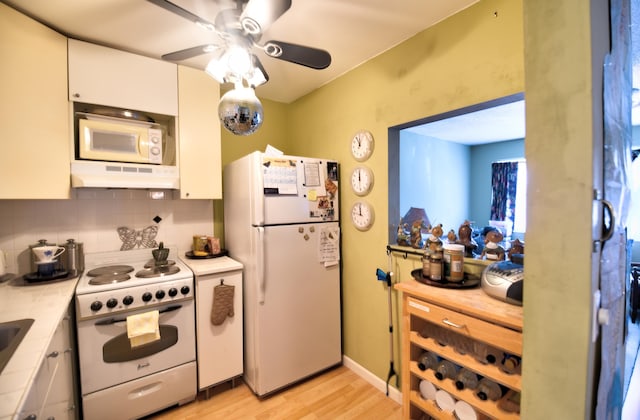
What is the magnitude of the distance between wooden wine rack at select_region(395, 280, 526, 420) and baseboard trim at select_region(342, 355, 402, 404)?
388 millimetres

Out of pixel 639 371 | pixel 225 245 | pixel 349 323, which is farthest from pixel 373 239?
pixel 639 371

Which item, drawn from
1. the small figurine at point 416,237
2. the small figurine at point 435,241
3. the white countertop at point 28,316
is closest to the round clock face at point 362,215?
the small figurine at point 416,237

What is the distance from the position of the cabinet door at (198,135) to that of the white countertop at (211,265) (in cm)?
52

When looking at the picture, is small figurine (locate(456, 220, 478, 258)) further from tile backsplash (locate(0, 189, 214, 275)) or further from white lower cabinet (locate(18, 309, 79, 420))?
tile backsplash (locate(0, 189, 214, 275))

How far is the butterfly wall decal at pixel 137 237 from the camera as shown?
2.24 metres

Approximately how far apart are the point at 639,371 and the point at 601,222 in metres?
1.74

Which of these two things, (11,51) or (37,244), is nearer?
(11,51)

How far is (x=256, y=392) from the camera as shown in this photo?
2.02 m

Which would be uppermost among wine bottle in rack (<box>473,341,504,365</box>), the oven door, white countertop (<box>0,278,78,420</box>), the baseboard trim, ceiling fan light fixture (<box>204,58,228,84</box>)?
ceiling fan light fixture (<box>204,58,228,84</box>)

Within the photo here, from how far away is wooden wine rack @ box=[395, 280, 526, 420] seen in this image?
1143mm

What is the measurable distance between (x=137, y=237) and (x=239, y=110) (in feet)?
5.33

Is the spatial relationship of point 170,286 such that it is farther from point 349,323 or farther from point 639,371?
point 639,371

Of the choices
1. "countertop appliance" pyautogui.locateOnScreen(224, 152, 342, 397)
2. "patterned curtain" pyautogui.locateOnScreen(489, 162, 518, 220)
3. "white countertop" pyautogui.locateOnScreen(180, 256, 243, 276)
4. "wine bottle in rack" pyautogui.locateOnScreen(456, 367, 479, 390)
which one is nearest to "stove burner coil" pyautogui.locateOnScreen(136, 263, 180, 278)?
"white countertop" pyautogui.locateOnScreen(180, 256, 243, 276)

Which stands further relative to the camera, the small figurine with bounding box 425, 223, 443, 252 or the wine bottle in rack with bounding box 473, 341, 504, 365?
the small figurine with bounding box 425, 223, 443, 252
